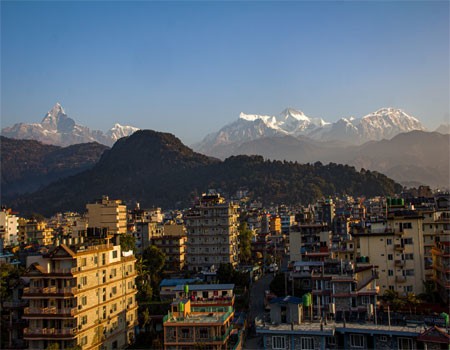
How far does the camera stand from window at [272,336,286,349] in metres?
23.4

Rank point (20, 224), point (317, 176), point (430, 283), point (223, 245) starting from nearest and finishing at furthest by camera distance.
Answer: point (430, 283), point (223, 245), point (20, 224), point (317, 176)

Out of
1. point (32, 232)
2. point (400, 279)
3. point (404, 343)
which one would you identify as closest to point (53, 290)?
point (404, 343)

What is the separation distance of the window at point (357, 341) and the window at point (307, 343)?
175cm

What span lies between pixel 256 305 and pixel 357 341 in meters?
13.6

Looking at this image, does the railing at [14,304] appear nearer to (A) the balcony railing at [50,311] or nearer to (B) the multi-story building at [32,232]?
(A) the balcony railing at [50,311]

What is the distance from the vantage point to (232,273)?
39562 mm

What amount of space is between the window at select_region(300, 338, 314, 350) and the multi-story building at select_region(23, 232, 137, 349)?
36.4ft

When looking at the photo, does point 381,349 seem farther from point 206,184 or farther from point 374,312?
point 206,184

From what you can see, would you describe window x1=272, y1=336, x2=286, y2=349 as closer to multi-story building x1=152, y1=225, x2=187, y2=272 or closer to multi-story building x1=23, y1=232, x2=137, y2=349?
multi-story building x1=23, y1=232, x2=137, y2=349

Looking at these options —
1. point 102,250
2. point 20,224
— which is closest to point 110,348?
point 102,250

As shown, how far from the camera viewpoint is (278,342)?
23.5 m

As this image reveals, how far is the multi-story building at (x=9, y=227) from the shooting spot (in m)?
63.5

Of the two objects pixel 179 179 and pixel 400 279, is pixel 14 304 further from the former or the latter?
pixel 179 179

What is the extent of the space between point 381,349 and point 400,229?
13.0 m
